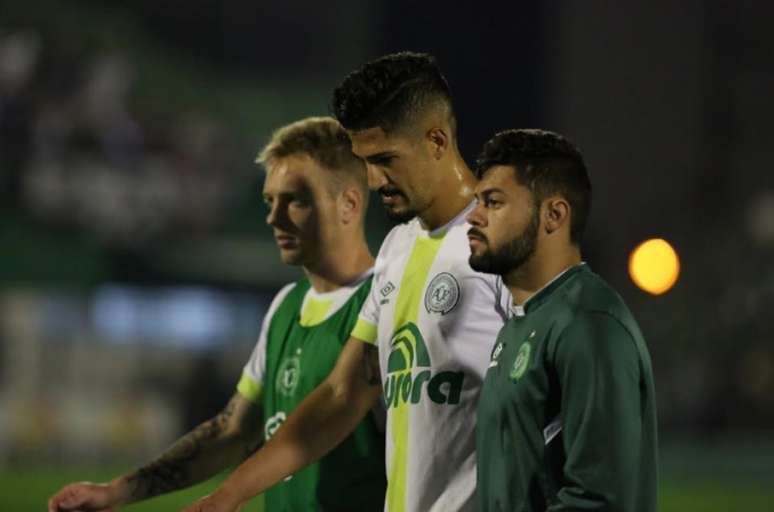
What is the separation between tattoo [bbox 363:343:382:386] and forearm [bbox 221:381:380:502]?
0.03 metres

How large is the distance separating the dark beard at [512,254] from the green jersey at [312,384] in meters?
1.42

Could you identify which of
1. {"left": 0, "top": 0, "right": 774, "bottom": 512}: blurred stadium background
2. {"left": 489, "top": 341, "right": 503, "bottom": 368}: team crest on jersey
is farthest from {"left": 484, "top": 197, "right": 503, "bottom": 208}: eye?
{"left": 0, "top": 0, "right": 774, "bottom": 512}: blurred stadium background

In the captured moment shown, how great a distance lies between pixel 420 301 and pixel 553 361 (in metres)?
0.88

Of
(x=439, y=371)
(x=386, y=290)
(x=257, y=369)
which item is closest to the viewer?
(x=439, y=371)

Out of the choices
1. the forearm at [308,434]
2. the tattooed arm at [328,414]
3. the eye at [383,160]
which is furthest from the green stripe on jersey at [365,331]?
the eye at [383,160]

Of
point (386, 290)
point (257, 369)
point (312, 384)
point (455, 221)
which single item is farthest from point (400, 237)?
point (257, 369)

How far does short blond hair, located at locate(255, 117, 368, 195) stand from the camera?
6.18 metres

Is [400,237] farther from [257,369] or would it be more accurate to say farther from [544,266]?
[257,369]

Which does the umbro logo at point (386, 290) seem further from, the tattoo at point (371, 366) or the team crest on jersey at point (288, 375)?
the team crest on jersey at point (288, 375)

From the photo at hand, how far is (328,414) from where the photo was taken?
17.4ft

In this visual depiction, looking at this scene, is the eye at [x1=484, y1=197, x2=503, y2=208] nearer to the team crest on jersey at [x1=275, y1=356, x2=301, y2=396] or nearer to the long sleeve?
the long sleeve

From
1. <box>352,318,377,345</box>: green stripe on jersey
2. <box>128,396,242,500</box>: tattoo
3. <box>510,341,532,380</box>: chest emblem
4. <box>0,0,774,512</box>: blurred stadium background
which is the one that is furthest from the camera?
<box>0,0,774,512</box>: blurred stadium background

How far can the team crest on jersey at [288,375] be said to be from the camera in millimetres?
5930

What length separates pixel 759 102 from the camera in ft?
100
